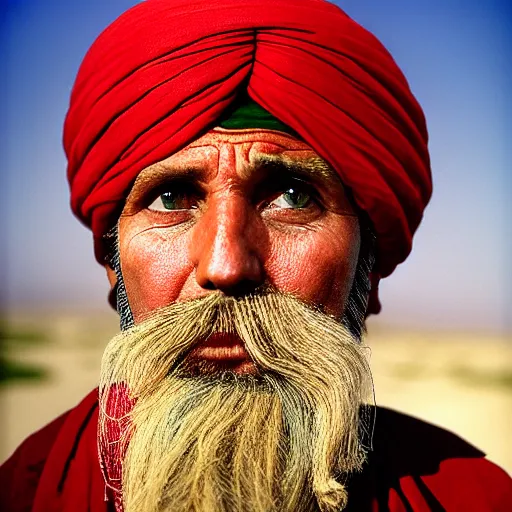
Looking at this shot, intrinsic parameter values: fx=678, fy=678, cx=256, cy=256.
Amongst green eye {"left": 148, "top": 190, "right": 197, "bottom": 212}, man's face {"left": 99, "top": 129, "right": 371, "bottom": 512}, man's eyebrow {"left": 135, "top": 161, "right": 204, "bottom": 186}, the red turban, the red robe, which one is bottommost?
the red robe

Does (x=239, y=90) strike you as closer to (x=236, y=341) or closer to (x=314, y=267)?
(x=314, y=267)

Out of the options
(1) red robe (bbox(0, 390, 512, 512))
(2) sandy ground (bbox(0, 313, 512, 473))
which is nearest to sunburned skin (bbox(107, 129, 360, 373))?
(1) red robe (bbox(0, 390, 512, 512))

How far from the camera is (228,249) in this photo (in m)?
1.84

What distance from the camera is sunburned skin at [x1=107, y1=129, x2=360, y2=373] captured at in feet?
6.24

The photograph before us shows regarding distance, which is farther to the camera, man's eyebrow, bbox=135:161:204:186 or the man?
man's eyebrow, bbox=135:161:204:186

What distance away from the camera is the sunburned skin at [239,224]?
1.90 m

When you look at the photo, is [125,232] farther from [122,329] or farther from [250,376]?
[250,376]

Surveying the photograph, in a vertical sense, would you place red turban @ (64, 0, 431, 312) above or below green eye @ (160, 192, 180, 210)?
above

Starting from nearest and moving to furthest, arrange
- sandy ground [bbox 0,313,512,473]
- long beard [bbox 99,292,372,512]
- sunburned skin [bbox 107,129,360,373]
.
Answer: long beard [bbox 99,292,372,512] → sunburned skin [bbox 107,129,360,373] → sandy ground [bbox 0,313,512,473]

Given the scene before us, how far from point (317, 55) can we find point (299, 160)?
32 cm

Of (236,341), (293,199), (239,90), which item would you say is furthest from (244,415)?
(239,90)

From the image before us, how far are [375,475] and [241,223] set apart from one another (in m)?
1.01

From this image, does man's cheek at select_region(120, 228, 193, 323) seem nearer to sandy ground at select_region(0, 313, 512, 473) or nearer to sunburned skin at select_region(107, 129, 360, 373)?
sunburned skin at select_region(107, 129, 360, 373)

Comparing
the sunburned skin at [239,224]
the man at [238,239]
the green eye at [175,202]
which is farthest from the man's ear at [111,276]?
the green eye at [175,202]
